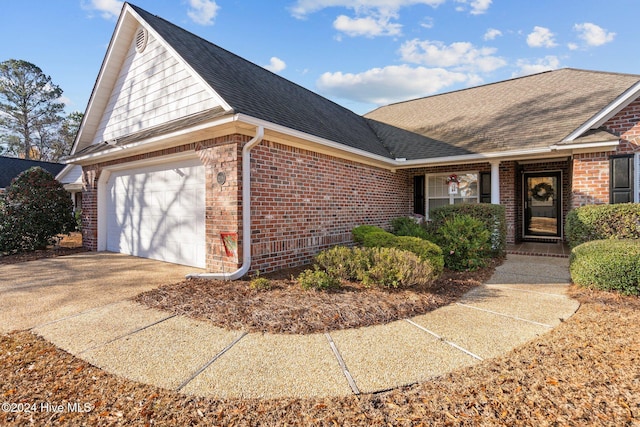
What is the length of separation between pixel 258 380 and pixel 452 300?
3280mm

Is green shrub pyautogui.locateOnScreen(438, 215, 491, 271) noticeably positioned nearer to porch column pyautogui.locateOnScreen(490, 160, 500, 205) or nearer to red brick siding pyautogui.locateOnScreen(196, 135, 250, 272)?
porch column pyautogui.locateOnScreen(490, 160, 500, 205)

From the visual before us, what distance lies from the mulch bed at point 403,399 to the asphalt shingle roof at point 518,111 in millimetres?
7126

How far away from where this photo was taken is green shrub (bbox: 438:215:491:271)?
21.1 feet

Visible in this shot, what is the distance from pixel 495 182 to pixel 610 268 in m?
4.91

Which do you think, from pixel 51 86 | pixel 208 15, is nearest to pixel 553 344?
pixel 208 15

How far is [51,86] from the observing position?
1103 inches

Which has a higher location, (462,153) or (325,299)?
(462,153)

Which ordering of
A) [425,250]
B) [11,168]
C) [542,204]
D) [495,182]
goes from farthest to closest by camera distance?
1. [11,168]
2. [542,204]
3. [495,182]
4. [425,250]

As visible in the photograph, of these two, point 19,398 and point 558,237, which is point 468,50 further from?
point 19,398

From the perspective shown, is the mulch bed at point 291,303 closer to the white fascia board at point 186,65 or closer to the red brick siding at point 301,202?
the red brick siding at point 301,202

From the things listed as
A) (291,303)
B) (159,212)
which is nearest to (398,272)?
(291,303)

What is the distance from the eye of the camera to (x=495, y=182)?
9.09 meters

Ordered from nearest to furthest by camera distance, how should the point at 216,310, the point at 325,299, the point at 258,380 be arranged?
the point at 258,380
the point at 216,310
the point at 325,299

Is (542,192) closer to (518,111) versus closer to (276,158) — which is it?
(518,111)
